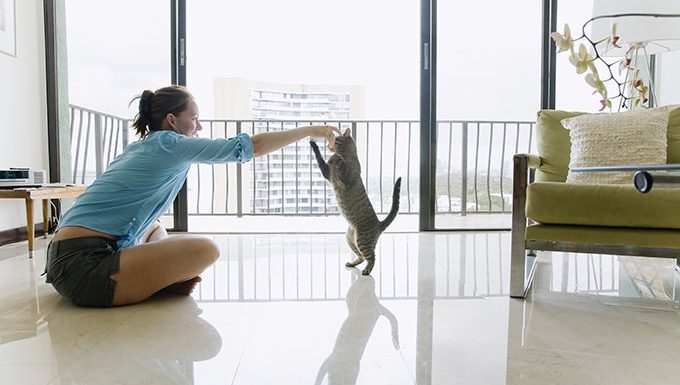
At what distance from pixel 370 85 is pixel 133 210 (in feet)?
12.0

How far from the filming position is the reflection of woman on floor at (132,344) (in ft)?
3.65

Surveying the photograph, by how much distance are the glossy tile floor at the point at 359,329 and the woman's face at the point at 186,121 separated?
2.23 feet

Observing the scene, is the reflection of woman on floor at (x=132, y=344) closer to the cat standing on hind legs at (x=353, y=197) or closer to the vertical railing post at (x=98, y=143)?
the cat standing on hind legs at (x=353, y=197)

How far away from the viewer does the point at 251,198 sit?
511 centimetres

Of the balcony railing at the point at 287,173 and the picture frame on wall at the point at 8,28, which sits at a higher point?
the picture frame on wall at the point at 8,28

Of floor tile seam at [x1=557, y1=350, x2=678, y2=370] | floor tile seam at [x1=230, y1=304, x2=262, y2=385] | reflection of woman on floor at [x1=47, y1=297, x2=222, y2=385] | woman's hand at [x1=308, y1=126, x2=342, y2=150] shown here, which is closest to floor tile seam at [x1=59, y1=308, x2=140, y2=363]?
reflection of woman on floor at [x1=47, y1=297, x2=222, y2=385]

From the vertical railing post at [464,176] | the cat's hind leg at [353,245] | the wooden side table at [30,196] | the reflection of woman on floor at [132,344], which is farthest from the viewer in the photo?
the vertical railing post at [464,176]

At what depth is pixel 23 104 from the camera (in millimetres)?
3283

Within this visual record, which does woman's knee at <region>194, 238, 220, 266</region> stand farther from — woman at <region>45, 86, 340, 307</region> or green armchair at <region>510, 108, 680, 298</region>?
green armchair at <region>510, 108, 680, 298</region>

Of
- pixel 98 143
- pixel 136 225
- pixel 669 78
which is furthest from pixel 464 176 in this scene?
pixel 98 143

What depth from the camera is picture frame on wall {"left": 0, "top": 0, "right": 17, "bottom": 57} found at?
303cm

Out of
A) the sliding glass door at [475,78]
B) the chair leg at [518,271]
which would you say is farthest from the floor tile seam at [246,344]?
the sliding glass door at [475,78]

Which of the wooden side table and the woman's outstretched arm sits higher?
the woman's outstretched arm

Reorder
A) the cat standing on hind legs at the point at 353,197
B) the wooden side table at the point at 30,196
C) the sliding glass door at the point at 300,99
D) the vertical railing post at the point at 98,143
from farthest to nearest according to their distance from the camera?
the sliding glass door at the point at 300,99 → the vertical railing post at the point at 98,143 → the wooden side table at the point at 30,196 → the cat standing on hind legs at the point at 353,197
